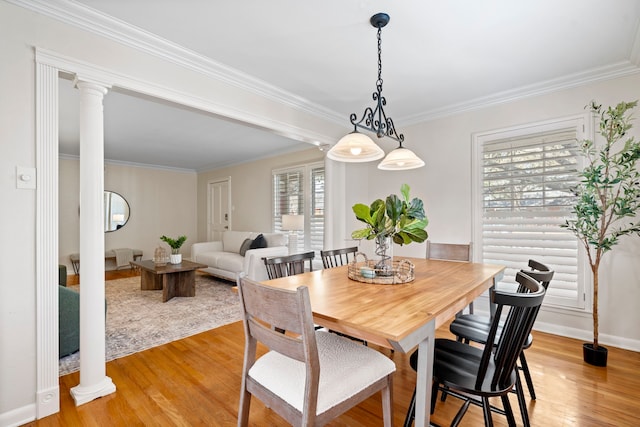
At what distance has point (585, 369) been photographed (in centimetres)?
229

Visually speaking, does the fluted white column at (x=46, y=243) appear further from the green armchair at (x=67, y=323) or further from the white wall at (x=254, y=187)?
the white wall at (x=254, y=187)

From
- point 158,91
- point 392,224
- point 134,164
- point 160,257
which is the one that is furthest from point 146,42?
point 134,164

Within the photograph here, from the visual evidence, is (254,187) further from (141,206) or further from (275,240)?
(141,206)

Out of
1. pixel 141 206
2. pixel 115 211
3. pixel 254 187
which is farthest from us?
pixel 141 206

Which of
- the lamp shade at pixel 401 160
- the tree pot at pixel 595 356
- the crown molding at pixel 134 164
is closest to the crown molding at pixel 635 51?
the lamp shade at pixel 401 160

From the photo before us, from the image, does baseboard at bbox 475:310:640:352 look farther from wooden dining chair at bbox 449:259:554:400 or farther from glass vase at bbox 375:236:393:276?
glass vase at bbox 375:236:393:276

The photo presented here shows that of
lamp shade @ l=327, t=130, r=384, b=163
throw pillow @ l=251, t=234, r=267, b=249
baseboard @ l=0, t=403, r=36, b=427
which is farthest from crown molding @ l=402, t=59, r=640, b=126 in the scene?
baseboard @ l=0, t=403, r=36, b=427

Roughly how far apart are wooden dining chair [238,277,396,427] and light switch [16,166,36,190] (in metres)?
1.52

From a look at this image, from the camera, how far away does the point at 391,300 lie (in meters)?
1.43

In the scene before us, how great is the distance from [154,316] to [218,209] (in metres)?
4.15

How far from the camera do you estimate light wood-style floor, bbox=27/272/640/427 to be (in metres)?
1.73

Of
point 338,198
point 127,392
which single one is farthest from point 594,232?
point 127,392

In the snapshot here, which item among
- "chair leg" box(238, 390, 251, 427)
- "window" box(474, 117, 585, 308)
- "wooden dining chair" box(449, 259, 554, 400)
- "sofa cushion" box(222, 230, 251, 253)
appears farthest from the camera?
"sofa cushion" box(222, 230, 251, 253)

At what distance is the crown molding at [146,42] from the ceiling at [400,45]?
0.07ft
